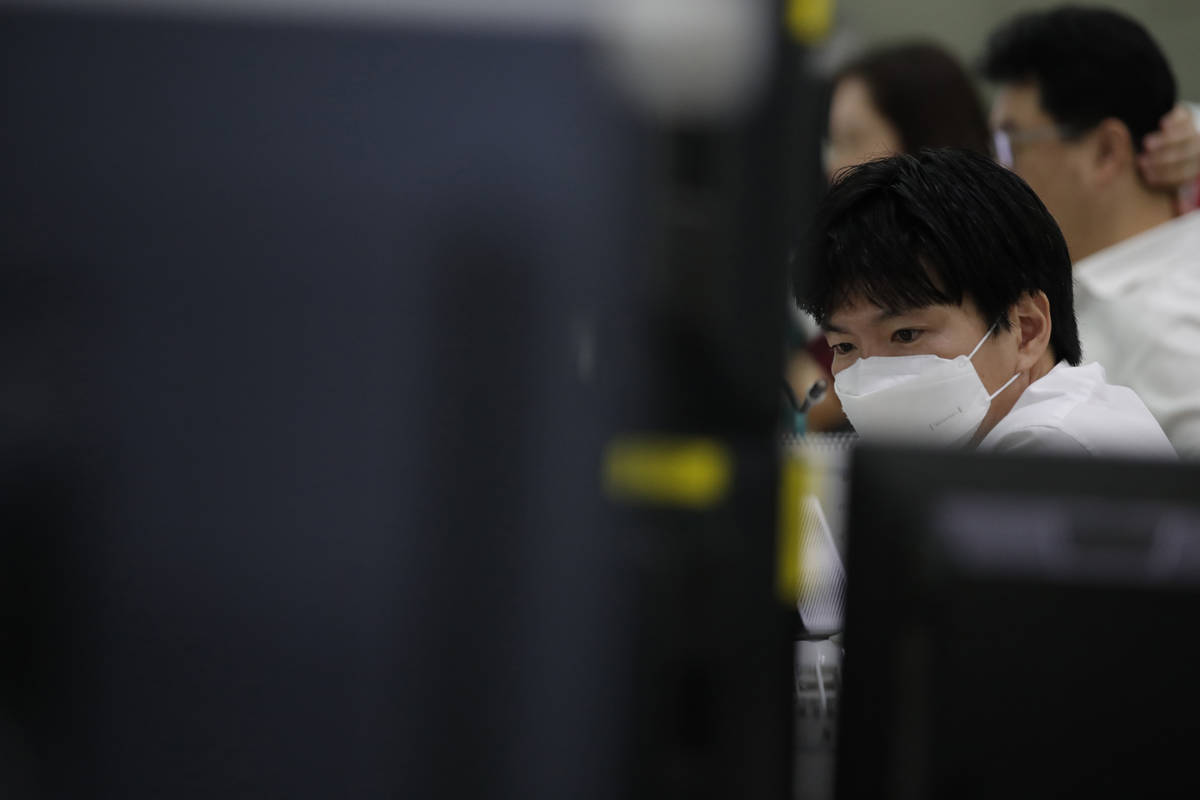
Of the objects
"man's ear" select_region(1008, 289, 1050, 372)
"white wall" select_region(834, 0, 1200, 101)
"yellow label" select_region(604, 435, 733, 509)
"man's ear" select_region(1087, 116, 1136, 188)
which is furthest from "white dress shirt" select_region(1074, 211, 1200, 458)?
"yellow label" select_region(604, 435, 733, 509)

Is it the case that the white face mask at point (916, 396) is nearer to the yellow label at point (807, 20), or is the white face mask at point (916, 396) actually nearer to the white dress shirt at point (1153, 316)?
the white dress shirt at point (1153, 316)

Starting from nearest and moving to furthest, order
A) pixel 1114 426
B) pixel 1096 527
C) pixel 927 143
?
pixel 1096 527 < pixel 1114 426 < pixel 927 143

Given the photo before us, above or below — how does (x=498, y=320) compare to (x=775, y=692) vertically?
above

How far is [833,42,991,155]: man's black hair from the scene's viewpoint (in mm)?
2236

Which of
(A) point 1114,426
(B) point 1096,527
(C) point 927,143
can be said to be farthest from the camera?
(C) point 927,143

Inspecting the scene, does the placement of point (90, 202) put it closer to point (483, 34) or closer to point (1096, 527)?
point (483, 34)

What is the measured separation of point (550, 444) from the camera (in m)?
0.58

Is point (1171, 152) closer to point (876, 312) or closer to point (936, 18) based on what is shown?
point (876, 312)

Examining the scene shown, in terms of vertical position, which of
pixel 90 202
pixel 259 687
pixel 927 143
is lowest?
pixel 259 687

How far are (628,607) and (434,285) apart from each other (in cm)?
17

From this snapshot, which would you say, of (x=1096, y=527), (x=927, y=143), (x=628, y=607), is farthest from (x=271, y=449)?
(x=927, y=143)

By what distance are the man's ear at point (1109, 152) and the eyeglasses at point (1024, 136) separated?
0.03m

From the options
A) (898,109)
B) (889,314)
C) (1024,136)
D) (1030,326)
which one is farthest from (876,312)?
(898,109)

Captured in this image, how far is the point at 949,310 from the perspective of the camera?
1.32 meters
